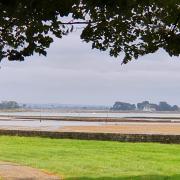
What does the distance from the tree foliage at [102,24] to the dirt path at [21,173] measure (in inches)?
197

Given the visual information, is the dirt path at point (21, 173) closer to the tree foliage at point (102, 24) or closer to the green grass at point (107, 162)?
the green grass at point (107, 162)

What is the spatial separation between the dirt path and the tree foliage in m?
5.00

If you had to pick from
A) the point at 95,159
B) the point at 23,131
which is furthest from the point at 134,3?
the point at 23,131

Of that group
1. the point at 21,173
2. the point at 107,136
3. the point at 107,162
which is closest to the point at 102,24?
the point at 21,173

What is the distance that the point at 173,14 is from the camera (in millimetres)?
10742

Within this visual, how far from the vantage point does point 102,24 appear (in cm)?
1068

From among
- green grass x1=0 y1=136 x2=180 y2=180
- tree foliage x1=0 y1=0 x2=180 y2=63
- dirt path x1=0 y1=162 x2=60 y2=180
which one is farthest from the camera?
green grass x1=0 y1=136 x2=180 y2=180

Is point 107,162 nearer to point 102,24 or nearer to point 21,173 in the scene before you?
point 21,173

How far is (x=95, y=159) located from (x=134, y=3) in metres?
12.6

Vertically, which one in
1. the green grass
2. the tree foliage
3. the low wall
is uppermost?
the tree foliage

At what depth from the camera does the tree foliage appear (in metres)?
8.75

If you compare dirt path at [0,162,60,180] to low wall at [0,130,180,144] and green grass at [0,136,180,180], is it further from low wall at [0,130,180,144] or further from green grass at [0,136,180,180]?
low wall at [0,130,180,144]

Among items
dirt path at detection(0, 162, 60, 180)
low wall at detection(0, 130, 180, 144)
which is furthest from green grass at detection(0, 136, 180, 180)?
low wall at detection(0, 130, 180, 144)

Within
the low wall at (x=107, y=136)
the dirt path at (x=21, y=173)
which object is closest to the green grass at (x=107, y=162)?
the dirt path at (x=21, y=173)
